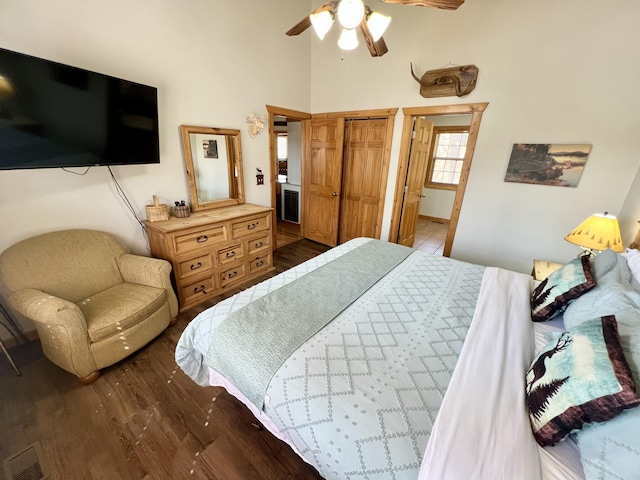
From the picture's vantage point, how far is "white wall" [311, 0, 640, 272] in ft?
6.89

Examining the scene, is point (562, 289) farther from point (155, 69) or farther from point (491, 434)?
point (155, 69)

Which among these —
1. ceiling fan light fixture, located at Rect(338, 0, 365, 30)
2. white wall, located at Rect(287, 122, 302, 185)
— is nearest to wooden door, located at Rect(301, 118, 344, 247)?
white wall, located at Rect(287, 122, 302, 185)

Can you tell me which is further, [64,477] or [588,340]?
[64,477]

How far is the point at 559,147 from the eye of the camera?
7.77 ft

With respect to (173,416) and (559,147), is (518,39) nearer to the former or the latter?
(559,147)

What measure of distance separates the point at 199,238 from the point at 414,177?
2.91 meters

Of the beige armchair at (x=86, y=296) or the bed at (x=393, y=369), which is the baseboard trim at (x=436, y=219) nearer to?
the bed at (x=393, y=369)

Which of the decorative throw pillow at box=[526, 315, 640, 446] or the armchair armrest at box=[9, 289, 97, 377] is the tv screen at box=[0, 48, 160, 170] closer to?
the armchair armrest at box=[9, 289, 97, 377]

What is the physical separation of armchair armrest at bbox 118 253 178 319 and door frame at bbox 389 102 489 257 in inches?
110

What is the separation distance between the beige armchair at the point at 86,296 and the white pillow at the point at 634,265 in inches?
114

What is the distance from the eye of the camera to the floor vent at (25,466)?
1.18 metres

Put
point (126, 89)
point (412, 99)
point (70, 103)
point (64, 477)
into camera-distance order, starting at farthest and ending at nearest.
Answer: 1. point (412, 99)
2. point (126, 89)
3. point (70, 103)
4. point (64, 477)

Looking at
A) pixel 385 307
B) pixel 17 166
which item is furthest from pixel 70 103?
pixel 385 307

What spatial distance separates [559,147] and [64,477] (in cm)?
422
